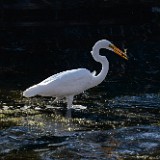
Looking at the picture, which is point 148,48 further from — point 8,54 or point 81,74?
point 81,74

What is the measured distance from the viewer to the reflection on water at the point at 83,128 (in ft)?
35.0

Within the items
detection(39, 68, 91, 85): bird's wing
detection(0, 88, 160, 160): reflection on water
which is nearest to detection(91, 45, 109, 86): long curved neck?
detection(39, 68, 91, 85): bird's wing

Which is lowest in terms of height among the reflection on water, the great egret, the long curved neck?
the reflection on water

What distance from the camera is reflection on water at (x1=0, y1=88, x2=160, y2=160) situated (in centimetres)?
1066

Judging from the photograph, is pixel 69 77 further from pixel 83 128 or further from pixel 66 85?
pixel 83 128

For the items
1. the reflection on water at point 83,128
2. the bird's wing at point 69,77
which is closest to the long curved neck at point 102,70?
the bird's wing at point 69,77

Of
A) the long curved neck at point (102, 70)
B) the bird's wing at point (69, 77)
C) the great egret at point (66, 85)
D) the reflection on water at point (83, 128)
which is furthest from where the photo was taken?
the long curved neck at point (102, 70)

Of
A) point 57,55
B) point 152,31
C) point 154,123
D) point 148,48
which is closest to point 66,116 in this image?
point 154,123

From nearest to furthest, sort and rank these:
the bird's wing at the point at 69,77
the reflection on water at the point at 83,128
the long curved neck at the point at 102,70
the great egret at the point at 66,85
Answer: the reflection on water at the point at 83,128
the great egret at the point at 66,85
the bird's wing at the point at 69,77
the long curved neck at the point at 102,70

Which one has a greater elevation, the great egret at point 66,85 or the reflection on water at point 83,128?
the great egret at point 66,85

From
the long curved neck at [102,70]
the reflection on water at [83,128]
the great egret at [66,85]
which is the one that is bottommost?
the reflection on water at [83,128]

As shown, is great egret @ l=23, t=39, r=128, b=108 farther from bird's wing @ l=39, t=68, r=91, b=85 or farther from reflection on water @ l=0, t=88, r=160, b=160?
reflection on water @ l=0, t=88, r=160, b=160

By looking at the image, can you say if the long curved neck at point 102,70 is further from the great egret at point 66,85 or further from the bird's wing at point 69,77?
the bird's wing at point 69,77

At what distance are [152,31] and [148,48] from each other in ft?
9.09
